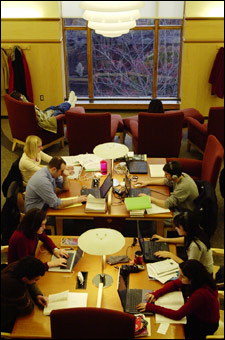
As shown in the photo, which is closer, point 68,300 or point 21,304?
point 21,304

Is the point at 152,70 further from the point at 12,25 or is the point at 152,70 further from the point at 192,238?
the point at 192,238

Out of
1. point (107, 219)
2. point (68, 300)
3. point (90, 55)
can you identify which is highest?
point (90, 55)

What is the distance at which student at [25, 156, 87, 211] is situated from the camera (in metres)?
3.52

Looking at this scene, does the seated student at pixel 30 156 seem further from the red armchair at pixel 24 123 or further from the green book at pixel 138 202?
the green book at pixel 138 202

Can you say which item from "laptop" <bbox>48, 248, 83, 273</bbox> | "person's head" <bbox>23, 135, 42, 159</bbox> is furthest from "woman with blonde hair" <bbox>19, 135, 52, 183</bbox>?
"laptop" <bbox>48, 248, 83, 273</bbox>

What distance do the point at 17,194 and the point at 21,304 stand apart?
51.7 inches

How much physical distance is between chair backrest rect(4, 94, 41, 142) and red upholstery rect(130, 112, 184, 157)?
1.34 meters

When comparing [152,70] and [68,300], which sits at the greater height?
[152,70]

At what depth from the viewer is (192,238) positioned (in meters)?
2.95

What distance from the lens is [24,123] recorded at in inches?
176

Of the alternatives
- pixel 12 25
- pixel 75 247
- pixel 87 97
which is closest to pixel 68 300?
pixel 75 247

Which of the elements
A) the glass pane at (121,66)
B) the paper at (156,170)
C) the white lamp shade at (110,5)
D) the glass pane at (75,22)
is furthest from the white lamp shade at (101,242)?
the glass pane at (121,66)

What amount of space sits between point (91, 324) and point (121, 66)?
8.85 ft

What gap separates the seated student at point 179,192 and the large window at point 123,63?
1.03 metres
